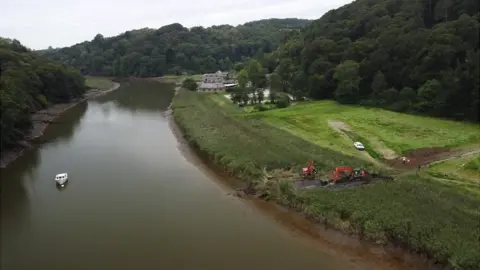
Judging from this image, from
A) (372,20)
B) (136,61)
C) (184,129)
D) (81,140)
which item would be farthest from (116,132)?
(136,61)

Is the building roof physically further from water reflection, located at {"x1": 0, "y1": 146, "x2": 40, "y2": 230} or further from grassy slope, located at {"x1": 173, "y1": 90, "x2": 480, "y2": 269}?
water reflection, located at {"x1": 0, "y1": 146, "x2": 40, "y2": 230}

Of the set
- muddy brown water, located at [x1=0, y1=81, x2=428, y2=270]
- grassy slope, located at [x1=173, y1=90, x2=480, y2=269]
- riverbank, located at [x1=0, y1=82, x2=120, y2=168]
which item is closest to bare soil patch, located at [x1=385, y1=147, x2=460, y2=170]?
grassy slope, located at [x1=173, y1=90, x2=480, y2=269]

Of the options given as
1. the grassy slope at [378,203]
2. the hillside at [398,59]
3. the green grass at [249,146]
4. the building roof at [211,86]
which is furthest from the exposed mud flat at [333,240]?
the building roof at [211,86]

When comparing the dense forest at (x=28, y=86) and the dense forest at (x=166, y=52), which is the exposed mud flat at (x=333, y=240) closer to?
the dense forest at (x=28, y=86)

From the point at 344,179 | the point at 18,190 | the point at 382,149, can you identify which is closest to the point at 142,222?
the point at 18,190

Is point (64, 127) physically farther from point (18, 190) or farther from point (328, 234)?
point (328, 234)
